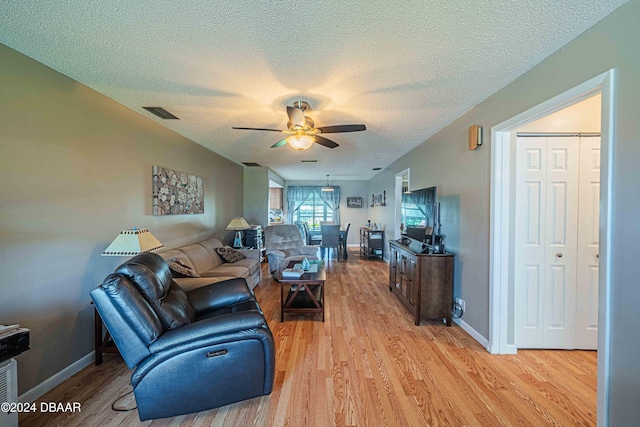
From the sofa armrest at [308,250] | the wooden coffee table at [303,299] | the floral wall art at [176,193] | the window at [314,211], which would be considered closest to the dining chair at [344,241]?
the sofa armrest at [308,250]

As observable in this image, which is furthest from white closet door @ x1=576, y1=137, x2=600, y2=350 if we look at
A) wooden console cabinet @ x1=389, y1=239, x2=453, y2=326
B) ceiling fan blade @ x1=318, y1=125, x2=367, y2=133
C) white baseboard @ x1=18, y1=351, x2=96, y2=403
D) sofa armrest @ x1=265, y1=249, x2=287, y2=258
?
white baseboard @ x1=18, y1=351, x2=96, y2=403

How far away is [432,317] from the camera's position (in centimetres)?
295

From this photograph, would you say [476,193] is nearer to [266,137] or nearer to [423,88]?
[423,88]

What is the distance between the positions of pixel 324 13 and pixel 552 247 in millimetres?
2744

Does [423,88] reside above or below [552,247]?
above

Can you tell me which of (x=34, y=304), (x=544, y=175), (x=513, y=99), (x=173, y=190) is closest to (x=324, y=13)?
(x=513, y=99)

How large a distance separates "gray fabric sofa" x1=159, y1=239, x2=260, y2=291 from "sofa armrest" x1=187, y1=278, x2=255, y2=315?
14.3 inches

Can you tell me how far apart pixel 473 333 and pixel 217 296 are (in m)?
2.59

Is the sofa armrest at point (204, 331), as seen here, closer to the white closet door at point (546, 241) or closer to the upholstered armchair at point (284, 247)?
the white closet door at point (546, 241)

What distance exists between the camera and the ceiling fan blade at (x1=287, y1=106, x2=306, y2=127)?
2.18 meters

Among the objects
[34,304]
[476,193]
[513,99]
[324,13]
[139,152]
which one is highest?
[324,13]

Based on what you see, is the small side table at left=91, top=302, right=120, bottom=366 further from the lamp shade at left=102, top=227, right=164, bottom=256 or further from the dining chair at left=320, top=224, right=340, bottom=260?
the dining chair at left=320, top=224, right=340, bottom=260

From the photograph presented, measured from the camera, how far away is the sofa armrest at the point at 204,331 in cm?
153

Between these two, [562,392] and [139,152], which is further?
[139,152]
